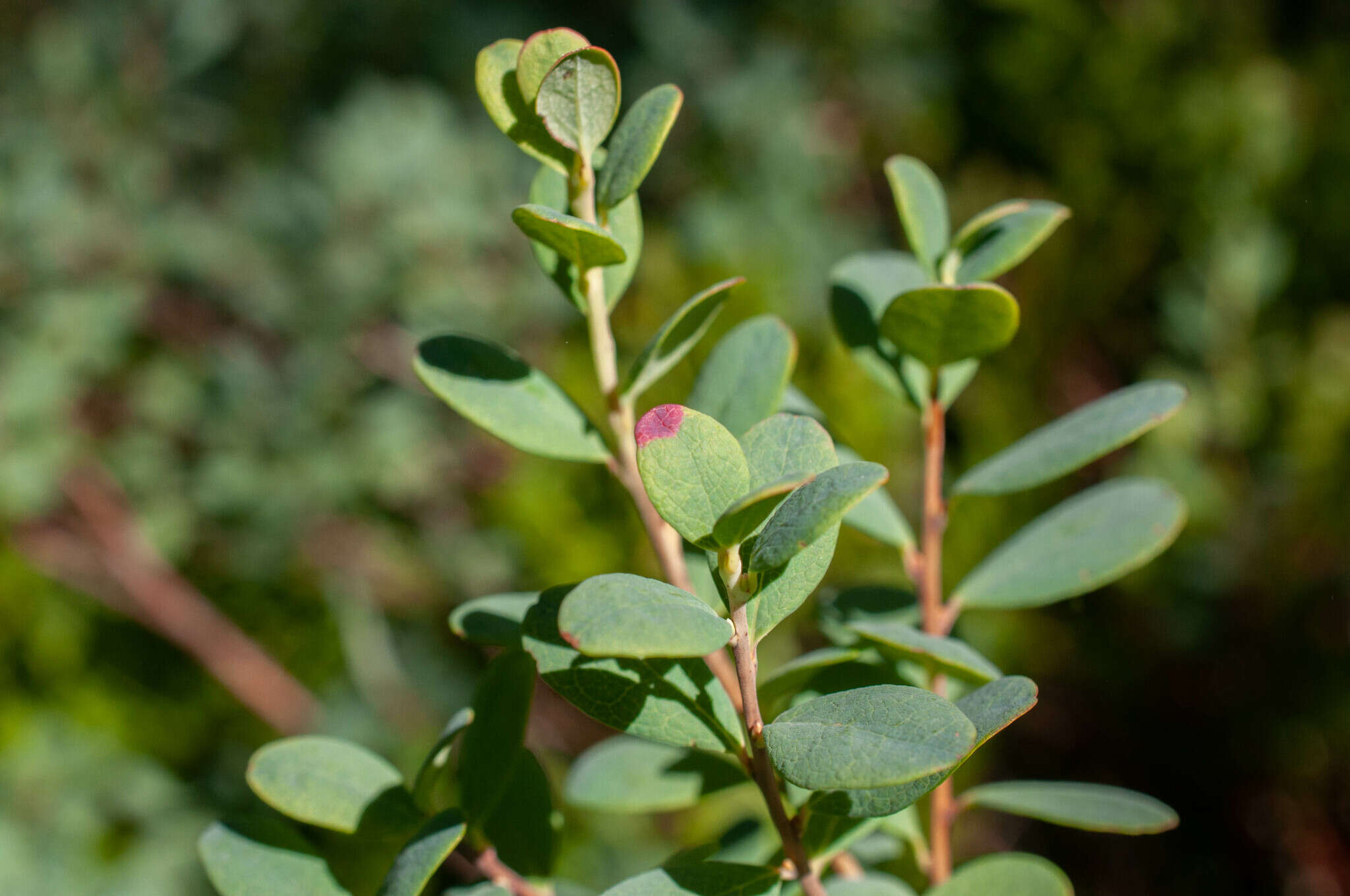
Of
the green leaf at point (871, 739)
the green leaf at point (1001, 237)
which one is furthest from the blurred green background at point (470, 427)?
the green leaf at point (871, 739)

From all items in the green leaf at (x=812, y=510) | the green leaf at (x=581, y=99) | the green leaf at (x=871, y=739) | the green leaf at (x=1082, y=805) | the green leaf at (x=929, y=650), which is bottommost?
the green leaf at (x=1082, y=805)

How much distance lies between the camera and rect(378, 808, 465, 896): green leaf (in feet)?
1.08

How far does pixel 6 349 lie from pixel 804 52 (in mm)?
1982

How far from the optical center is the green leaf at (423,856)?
0.33 metres

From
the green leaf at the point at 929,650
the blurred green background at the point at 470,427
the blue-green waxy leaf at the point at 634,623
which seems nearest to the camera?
the blue-green waxy leaf at the point at 634,623

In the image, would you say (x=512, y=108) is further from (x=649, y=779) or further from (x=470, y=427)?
(x=470, y=427)

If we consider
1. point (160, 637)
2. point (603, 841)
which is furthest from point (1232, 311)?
point (160, 637)

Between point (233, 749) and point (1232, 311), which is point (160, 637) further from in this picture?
point (1232, 311)

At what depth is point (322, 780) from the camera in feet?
1.30

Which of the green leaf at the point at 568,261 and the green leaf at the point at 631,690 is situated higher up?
the green leaf at the point at 568,261

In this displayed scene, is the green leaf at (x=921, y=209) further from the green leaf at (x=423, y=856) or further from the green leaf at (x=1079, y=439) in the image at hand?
the green leaf at (x=423, y=856)

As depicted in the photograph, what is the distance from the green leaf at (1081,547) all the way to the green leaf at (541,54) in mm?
320

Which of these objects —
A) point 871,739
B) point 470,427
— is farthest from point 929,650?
point 470,427

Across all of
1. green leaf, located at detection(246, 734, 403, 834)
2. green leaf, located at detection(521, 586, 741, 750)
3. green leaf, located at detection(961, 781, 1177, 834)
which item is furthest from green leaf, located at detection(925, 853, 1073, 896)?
green leaf, located at detection(246, 734, 403, 834)
